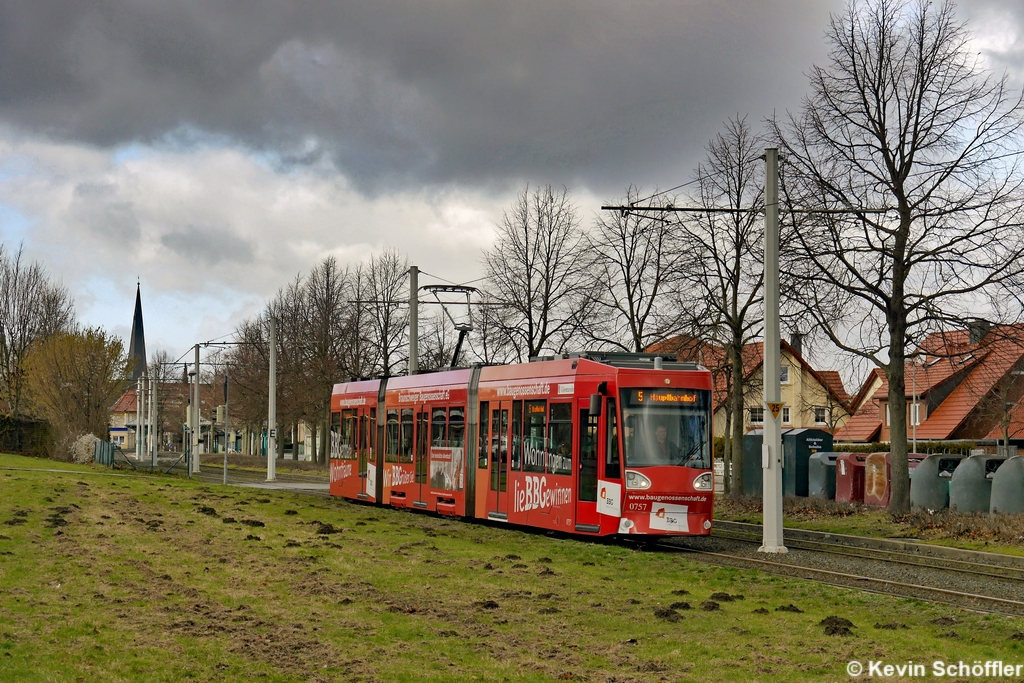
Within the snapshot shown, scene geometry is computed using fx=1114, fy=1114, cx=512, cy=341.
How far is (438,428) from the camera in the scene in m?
24.6

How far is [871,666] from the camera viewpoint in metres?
8.70

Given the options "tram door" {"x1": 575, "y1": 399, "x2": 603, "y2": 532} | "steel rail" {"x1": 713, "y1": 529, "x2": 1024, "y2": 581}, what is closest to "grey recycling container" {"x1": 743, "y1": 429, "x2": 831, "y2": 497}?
"steel rail" {"x1": 713, "y1": 529, "x2": 1024, "y2": 581}

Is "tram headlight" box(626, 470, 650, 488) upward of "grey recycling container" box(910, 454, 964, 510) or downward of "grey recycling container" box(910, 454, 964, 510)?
upward

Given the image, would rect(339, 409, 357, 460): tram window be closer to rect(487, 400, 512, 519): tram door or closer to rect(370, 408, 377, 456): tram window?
rect(370, 408, 377, 456): tram window

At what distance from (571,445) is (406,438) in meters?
8.03

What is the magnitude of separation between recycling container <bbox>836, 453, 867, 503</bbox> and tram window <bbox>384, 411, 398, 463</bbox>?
481 inches

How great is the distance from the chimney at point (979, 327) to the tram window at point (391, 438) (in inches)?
520

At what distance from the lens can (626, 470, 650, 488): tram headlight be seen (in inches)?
708

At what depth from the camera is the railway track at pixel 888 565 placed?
45.2ft

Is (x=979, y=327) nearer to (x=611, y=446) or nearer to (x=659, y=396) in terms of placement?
(x=659, y=396)

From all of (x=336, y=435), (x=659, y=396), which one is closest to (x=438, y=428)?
(x=659, y=396)

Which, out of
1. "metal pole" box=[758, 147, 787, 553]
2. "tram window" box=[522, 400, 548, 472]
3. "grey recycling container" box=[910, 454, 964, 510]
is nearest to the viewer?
"metal pole" box=[758, 147, 787, 553]

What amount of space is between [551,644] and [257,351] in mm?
60779

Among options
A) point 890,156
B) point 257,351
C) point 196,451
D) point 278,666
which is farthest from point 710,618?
point 257,351
